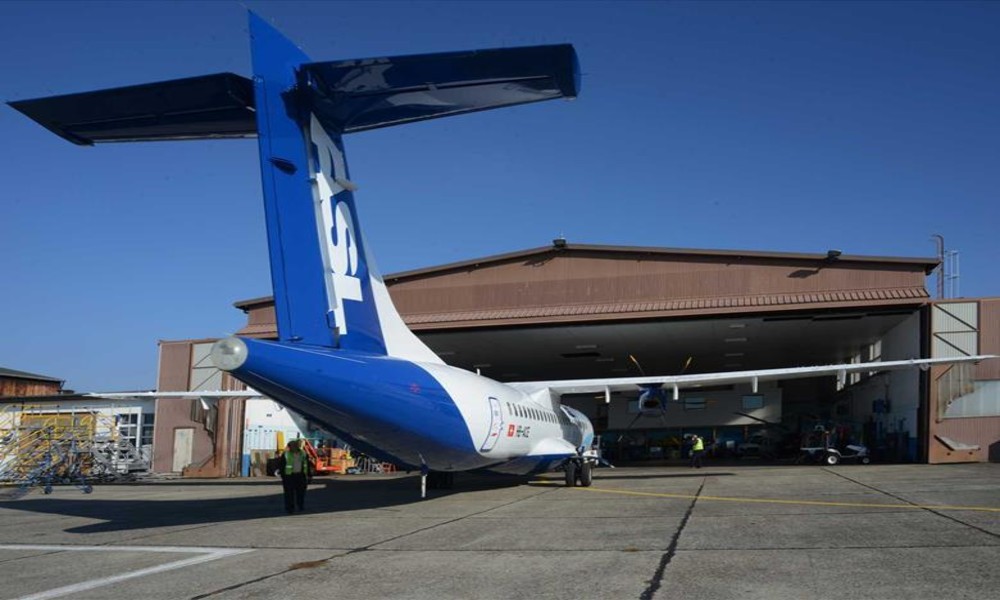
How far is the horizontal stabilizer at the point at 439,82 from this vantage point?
9359 mm

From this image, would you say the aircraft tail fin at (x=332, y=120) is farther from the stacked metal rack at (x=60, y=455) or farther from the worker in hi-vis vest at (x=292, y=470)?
the stacked metal rack at (x=60, y=455)

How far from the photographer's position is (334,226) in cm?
1206

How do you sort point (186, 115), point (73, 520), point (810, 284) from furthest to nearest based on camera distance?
point (810, 284) → point (73, 520) → point (186, 115)

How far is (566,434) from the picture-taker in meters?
22.8

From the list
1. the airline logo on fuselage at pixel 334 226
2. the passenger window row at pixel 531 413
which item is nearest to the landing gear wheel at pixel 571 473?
the passenger window row at pixel 531 413

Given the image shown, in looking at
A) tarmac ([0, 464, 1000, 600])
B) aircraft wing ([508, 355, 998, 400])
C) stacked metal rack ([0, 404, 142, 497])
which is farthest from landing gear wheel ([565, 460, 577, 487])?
stacked metal rack ([0, 404, 142, 497])

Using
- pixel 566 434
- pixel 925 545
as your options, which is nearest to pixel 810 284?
pixel 566 434

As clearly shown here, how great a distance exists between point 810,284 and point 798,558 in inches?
795

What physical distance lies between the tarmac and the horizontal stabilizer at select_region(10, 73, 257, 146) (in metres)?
5.72

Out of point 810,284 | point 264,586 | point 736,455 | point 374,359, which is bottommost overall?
point 736,455

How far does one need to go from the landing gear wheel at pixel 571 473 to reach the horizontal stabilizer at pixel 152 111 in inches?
497

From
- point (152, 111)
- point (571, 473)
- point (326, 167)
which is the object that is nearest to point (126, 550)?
point (152, 111)

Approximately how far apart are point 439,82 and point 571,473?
1307 centimetres

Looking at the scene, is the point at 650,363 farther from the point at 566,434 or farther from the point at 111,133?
the point at 111,133
